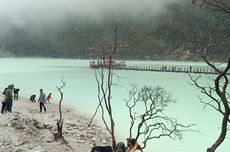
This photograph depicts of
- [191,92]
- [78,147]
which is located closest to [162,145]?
[78,147]

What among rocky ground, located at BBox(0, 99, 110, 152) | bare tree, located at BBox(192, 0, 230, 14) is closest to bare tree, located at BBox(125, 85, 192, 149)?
rocky ground, located at BBox(0, 99, 110, 152)

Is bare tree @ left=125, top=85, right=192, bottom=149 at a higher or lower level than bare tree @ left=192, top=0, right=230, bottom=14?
lower

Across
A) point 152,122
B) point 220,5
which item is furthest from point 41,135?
point 152,122

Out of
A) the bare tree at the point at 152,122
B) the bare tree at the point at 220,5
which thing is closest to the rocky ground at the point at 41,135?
the bare tree at the point at 152,122

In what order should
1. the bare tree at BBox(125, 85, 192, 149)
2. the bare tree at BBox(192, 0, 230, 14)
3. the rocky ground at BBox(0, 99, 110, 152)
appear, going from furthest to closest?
the bare tree at BBox(125, 85, 192, 149)
the rocky ground at BBox(0, 99, 110, 152)
the bare tree at BBox(192, 0, 230, 14)

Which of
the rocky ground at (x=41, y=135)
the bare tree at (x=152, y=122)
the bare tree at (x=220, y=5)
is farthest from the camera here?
the bare tree at (x=152, y=122)

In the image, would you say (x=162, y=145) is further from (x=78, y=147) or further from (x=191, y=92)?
(x=191, y=92)

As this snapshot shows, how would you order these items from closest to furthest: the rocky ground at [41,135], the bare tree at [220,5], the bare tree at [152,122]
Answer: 1. the bare tree at [220,5]
2. the rocky ground at [41,135]
3. the bare tree at [152,122]

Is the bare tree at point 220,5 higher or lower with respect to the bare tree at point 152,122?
higher

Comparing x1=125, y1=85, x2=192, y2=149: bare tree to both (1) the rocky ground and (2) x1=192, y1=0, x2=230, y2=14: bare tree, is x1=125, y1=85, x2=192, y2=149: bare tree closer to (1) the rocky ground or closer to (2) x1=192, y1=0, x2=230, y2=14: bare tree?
(1) the rocky ground

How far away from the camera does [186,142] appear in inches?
1071

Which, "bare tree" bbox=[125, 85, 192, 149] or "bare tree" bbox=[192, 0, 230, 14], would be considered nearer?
"bare tree" bbox=[192, 0, 230, 14]

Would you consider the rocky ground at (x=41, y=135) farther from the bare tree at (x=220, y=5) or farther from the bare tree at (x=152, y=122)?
the bare tree at (x=220, y=5)

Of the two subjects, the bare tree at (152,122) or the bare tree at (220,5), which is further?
the bare tree at (152,122)
